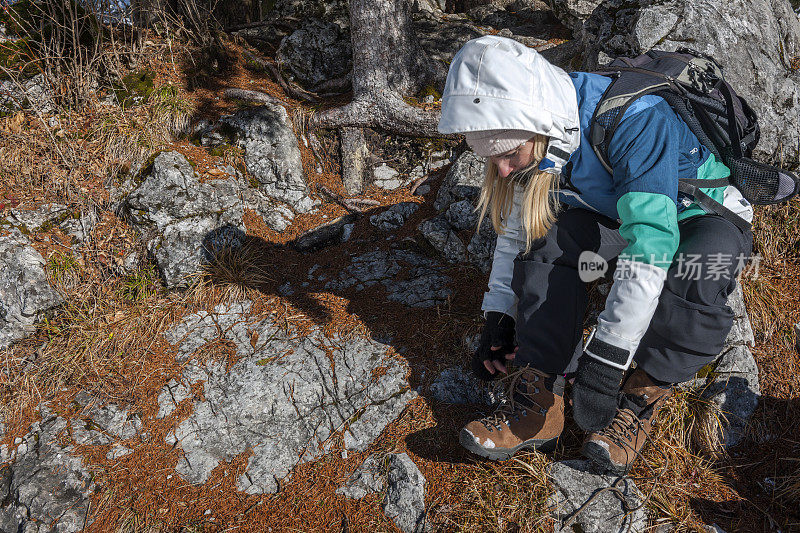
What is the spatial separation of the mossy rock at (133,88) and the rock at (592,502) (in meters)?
5.17

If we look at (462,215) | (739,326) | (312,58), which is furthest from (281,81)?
(739,326)

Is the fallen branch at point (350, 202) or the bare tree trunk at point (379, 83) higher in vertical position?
the bare tree trunk at point (379, 83)

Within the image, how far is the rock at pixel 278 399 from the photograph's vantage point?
109 inches

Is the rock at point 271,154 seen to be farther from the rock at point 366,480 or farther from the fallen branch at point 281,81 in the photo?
the rock at point 366,480

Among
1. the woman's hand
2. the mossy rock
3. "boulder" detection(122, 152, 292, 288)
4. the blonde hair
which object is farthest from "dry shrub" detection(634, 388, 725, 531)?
the mossy rock

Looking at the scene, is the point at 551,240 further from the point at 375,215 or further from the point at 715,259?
the point at 375,215

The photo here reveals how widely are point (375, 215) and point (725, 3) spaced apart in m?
3.55

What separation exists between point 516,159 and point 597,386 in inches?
42.9

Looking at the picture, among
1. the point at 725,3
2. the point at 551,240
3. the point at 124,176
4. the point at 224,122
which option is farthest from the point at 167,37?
the point at 725,3

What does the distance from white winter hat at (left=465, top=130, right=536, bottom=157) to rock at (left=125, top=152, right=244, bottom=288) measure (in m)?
2.78

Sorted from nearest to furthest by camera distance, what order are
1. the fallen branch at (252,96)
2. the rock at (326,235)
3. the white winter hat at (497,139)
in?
the white winter hat at (497,139) < the rock at (326,235) < the fallen branch at (252,96)

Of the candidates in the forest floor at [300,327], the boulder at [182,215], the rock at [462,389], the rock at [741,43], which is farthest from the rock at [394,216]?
the rock at [741,43]

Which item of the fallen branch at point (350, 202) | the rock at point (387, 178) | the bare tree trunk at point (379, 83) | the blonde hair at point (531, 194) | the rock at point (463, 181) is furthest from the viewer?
the rock at point (387, 178)

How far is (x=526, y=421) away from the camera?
2.45m
